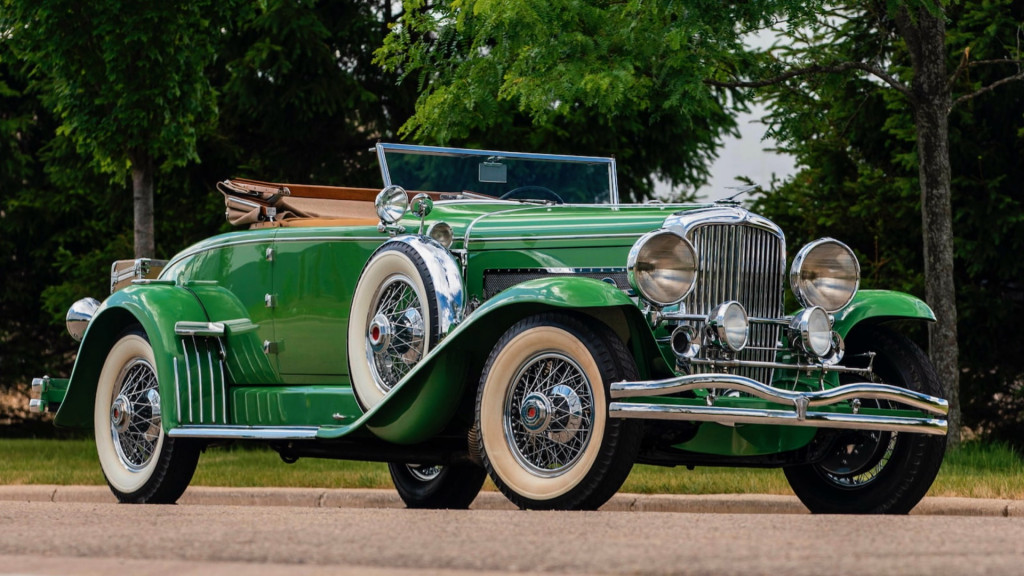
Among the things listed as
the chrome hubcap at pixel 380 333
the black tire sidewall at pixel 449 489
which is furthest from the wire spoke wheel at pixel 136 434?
the chrome hubcap at pixel 380 333

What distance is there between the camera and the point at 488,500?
31.3ft

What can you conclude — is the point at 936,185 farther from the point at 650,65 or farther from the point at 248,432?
the point at 248,432

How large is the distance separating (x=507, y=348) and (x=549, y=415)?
34 cm

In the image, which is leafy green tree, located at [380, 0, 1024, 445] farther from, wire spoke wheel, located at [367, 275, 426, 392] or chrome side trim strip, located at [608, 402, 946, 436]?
chrome side trim strip, located at [608, 402, 946, 436]

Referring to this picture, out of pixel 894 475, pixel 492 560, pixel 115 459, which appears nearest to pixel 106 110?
pixel 115 459

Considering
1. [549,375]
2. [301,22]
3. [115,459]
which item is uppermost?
[301,22]

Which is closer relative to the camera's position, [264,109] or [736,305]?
[736,305]

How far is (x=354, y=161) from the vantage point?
18.4 meters

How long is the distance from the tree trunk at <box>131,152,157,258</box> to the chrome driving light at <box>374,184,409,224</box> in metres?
7.14

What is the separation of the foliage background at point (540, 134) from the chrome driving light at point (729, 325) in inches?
205

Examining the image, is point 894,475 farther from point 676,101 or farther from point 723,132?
point 723,132

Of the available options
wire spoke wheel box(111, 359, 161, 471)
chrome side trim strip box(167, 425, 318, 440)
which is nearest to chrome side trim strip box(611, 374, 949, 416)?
chrome side trim strip box(167, 425, 318, 440)

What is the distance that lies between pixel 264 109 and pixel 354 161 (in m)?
1.43

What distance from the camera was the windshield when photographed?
8.20 m
